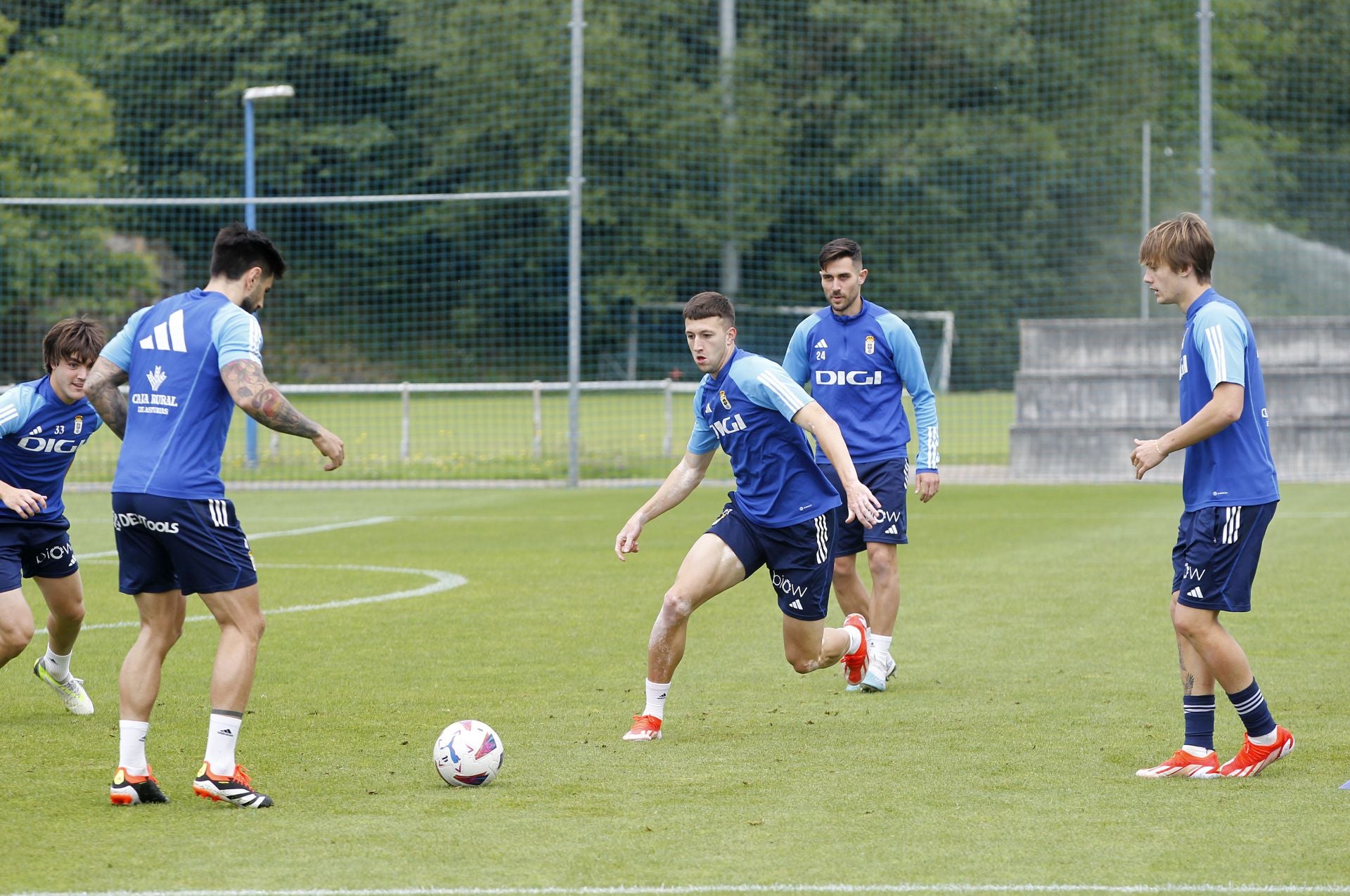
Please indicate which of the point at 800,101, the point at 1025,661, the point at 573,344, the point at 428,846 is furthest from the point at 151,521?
the point at 800,101

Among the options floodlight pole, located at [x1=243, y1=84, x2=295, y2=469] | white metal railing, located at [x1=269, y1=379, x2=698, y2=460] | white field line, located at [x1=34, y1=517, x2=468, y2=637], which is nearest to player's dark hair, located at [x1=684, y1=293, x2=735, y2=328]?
white field line, located at [x1=34, y1=517, x2=468, y2=637]

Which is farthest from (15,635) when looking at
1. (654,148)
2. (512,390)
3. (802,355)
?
(654,148)

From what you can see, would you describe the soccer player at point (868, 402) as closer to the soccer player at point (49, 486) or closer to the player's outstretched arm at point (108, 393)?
the soccer player at point (49, 486)

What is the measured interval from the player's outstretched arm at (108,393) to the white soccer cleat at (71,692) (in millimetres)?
1901

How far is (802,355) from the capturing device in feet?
28.3

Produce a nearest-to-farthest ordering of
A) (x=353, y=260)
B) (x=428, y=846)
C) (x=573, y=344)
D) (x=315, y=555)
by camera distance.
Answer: (x=428, y=846), (x=315, y=555), (x=573, y=344), (x=353, y=260)

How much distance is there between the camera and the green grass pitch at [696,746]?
477cm

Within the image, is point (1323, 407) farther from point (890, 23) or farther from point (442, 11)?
point (442, 11)

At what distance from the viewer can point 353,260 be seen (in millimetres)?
32500

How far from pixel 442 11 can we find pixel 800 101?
782cm

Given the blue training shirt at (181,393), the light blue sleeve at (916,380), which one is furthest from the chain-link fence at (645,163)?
the blue training shirt at (181,393)

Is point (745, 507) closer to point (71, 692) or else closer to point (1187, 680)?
point (1187, 680)

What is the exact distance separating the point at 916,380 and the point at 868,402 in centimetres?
27

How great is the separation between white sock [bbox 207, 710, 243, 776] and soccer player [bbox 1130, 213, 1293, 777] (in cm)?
317
